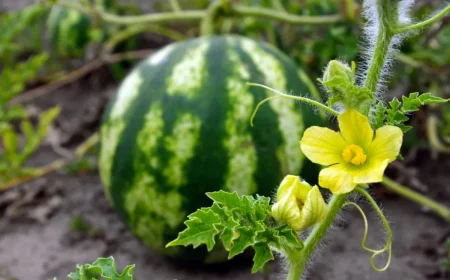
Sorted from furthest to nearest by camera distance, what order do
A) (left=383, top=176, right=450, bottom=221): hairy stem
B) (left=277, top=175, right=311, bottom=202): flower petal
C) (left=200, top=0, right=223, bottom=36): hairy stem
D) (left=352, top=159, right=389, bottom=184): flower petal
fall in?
(left=200, top=0, right=223, bottom=36): hairy stem < (left=383, top=176, right=450, bottom=221): hairy stem < (left=277, top=175, right=311, bottom=202): flower petal < (left=352, top=159, right=389, bottom=184): flower petal

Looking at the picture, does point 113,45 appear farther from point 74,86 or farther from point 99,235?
point 99,235

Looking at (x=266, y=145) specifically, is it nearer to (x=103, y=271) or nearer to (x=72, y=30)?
(x=103, y=271)

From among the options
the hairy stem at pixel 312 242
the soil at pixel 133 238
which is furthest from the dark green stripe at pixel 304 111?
the hairy stem at pixel 312 242

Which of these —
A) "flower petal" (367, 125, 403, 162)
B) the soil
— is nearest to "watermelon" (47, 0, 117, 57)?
the soil

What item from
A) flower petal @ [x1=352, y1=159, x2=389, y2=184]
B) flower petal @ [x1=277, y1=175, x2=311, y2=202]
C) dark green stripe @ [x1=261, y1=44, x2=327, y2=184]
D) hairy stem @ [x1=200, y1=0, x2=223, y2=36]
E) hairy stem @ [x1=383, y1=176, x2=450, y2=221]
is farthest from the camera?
hairy stem @ [x1=200, y1=0, x2=223, y2=36]

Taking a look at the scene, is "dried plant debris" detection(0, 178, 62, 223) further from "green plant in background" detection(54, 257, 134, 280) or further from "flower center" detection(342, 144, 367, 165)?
"flower center" detection(342, 144, 367, 165)
